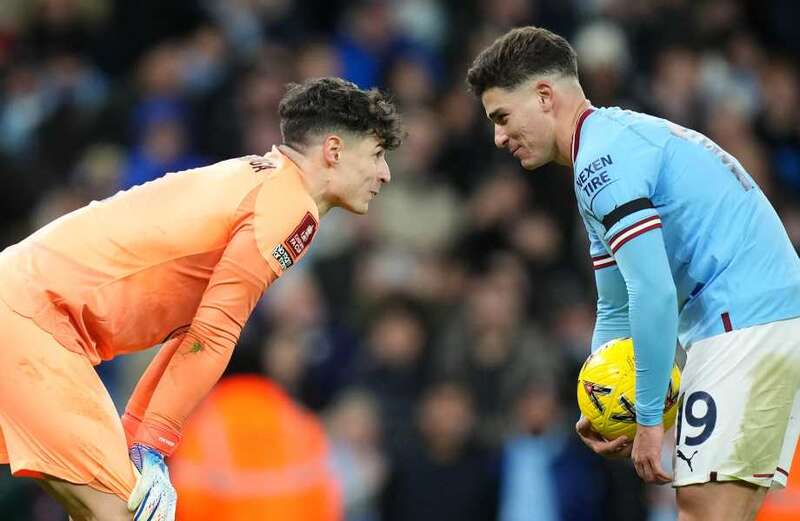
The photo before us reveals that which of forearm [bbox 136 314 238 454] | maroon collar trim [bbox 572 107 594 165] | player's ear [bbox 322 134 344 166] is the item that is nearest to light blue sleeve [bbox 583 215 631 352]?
maroon collar trim [bbox 572 107 594 165]

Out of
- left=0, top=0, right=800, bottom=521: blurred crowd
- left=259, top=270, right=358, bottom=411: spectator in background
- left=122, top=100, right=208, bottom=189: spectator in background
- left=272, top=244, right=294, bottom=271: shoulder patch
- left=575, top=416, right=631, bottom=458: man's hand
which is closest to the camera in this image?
left=272, top=244, right=294, bottom=271: shoulder patch

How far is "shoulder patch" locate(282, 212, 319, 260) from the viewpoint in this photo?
5004 mm

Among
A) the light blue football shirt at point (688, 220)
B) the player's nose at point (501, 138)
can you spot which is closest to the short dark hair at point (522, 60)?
the player's nose at point (501, 138)

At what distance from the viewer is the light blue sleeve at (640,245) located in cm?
471

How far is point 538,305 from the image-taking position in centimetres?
983

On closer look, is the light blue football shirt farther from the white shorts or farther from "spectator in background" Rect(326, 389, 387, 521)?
"spectator in background" Rect(326, 389, 387, 521)

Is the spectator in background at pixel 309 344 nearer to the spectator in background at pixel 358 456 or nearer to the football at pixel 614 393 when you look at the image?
the spectator in background at pixel 358 456

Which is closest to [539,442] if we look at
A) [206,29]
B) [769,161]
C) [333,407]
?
[333,407]

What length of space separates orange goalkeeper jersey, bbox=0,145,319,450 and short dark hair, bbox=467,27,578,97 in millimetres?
854

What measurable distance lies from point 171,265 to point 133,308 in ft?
0.68

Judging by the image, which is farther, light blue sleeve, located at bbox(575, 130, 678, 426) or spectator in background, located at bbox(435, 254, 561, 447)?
spectator in background, located at bbox(435, 254, 561, 447)

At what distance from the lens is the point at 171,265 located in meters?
4.99

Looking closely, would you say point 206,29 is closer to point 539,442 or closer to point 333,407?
point 333,407

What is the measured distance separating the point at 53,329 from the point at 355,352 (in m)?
4.76
